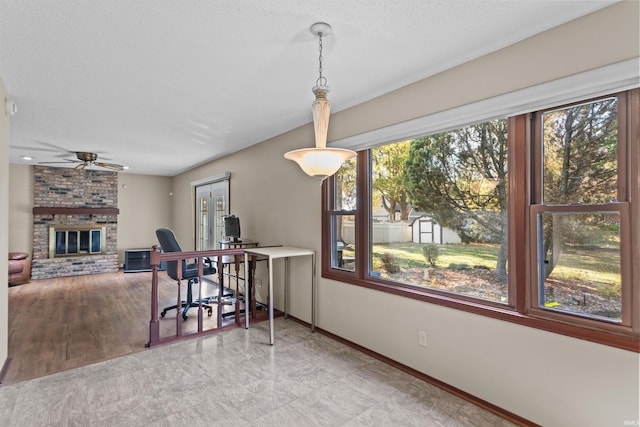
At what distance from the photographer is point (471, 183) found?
2.33 metres

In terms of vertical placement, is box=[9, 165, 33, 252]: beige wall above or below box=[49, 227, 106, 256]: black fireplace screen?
above

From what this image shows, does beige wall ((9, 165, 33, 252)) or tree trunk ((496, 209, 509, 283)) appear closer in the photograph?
tree trunk ((496, 209, 509, 283))

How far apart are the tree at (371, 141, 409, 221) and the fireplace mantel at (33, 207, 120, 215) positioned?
6.78 meters

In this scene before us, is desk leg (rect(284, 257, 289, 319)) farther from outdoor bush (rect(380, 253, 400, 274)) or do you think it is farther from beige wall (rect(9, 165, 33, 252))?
beige wall (rect(9, 165, 33, 252))

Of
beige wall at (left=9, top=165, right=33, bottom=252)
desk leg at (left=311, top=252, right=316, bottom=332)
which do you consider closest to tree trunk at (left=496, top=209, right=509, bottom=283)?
desk leg at (left=311, top=252, right=316, bottom=332)

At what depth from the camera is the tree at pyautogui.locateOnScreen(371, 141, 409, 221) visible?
2.80 m

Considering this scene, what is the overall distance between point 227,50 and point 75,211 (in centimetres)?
670

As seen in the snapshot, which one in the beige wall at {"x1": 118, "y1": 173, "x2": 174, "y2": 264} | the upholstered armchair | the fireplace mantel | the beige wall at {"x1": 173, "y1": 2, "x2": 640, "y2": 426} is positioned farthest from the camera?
the beige wall at {"x1": 118, "y1": 173, "x2": 174, "y2": 264}

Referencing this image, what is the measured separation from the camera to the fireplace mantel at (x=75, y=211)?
21.4 ft

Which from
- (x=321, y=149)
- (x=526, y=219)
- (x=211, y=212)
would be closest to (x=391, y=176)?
(x=526, y=219)

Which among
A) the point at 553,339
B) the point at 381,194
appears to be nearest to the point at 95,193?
the point at 381,194

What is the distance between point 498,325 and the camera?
2.04 meters

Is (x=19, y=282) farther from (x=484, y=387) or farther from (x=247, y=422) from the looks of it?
(x=484, y=387)

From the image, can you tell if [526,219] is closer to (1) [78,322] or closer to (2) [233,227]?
(2) [233,227]
